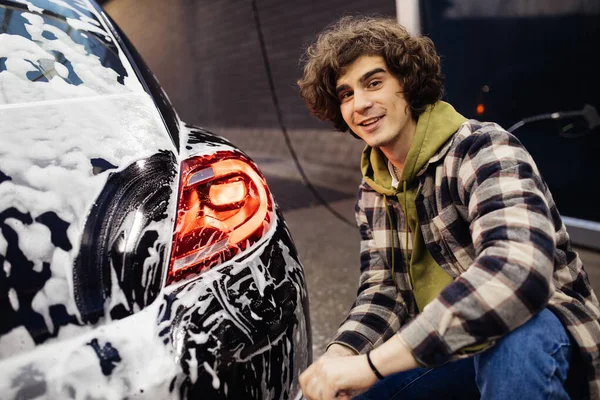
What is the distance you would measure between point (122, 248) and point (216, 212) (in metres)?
0.24

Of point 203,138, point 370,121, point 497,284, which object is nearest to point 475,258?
point 497,284

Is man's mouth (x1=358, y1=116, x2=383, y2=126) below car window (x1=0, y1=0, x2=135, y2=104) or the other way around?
below

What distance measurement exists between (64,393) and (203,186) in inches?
20.3

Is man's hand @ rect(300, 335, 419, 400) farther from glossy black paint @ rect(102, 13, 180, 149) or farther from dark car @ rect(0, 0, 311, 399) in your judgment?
glossy black paint @ rect(102, 13, 180, 149)

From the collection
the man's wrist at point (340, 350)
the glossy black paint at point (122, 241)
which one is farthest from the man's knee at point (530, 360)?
the glossy black paint at point (122, 241)

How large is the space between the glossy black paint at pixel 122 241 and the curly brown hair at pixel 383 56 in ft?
2.16

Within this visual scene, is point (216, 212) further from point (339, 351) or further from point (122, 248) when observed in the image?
point (339, 351)

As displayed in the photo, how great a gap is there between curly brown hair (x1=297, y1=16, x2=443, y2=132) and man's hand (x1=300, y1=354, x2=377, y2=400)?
29.0 inches

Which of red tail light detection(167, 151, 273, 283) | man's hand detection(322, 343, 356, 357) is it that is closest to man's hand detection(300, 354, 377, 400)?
man's hand detection(322, 343, 356, 357)

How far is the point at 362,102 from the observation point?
1515mm

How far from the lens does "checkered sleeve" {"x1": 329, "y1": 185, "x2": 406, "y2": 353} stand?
4.79 ft

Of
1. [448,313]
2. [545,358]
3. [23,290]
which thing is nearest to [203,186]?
[23,290]

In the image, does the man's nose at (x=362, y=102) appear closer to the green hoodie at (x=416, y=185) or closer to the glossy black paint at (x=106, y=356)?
the green hoodie at (x=416, y=185)

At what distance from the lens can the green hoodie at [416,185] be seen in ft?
4.61
